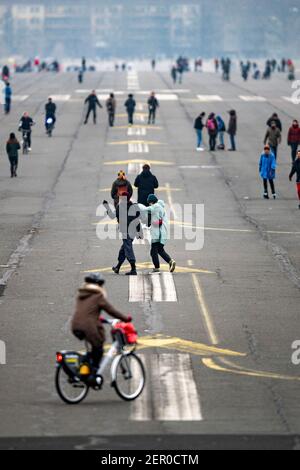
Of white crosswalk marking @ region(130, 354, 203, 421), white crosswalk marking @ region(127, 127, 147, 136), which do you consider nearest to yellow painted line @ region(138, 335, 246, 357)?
white crosswalk marking @ region(130, 354, 203, 421)

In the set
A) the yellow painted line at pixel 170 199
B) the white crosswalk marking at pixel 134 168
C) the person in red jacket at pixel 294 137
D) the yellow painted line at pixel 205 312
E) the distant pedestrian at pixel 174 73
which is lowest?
the yellow painted line at pixel 205 312

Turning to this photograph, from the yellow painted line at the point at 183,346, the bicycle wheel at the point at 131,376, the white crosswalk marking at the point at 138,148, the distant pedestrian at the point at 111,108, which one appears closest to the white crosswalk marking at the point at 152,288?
the yellow painted line at the point at 183,346

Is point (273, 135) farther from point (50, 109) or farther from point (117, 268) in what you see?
point (117, 268)

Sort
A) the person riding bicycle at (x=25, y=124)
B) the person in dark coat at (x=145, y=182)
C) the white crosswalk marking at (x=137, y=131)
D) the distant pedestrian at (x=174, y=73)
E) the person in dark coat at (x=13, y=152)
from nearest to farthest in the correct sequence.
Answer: the person in dark coat at (x=145, y=182), the person in dark coat at (x=13, y=152), the person riding bicycle at (x=25, y=124), the white crosswalk marking at (x=137, y=131), the distant pedestrian at (x=174, y=73)

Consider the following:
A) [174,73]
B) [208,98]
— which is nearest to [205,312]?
[208,98]

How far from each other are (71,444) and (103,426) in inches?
29.8

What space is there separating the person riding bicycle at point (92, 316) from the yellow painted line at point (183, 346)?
3.02 metres

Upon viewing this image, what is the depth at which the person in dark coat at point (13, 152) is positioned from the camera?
1652 inches

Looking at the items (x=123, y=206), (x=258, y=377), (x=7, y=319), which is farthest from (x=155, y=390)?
(x=123, y=206)

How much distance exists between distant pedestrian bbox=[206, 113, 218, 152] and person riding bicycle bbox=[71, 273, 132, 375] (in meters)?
33.4

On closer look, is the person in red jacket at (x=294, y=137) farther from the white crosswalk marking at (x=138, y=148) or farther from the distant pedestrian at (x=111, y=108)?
the distant pedestrian at (x=111, y=108)

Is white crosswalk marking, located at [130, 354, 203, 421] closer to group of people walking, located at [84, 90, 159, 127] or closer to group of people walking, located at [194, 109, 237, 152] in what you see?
group of people walking, located at [194, 109, 237, 152]

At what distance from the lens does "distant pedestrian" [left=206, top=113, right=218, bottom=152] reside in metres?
48.8
